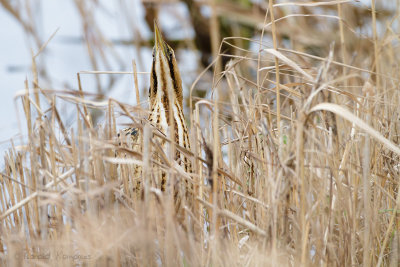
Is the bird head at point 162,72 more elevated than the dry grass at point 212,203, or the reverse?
the bird head at point 162,72

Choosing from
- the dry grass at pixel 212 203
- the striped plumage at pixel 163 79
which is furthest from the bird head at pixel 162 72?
the dry grass at pixel 212 203

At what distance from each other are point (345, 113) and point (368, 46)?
3059 mm

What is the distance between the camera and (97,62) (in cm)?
380

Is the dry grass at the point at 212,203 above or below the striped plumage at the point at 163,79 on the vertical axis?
below

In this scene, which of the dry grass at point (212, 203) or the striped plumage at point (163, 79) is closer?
the dry grass at point (212, 203)

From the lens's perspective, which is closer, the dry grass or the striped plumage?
the dry grass

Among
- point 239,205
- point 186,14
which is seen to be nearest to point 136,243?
point 239,205

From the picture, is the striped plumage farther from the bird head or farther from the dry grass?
the dry grass

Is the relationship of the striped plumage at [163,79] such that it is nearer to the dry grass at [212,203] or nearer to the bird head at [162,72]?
the bird head at [162,72]

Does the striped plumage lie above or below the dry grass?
above

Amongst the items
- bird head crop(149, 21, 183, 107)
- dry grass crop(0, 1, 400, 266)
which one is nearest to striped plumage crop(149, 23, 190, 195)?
bird head crop(149, 21, 183, 107)

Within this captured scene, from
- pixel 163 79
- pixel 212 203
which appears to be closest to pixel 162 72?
pixel 163 79

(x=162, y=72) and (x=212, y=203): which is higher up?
(x=162, y=72)

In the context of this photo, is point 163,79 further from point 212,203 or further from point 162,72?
point 212,203
